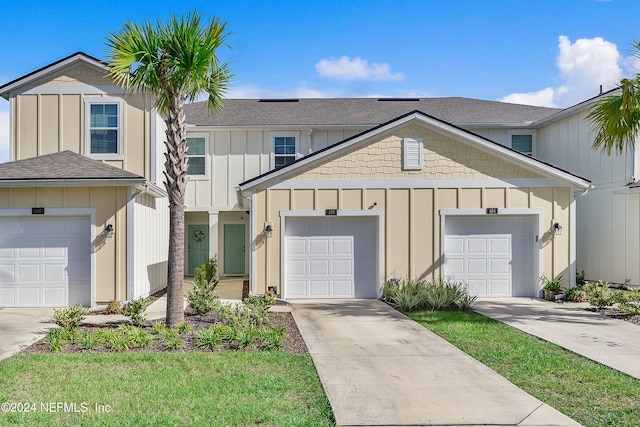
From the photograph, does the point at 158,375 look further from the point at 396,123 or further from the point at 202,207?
the point at 202,207

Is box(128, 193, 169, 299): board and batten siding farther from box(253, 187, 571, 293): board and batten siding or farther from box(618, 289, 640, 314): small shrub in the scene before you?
box(618, 289, 640, 314): small shrub

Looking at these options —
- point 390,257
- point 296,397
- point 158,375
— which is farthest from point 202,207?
point 296,397

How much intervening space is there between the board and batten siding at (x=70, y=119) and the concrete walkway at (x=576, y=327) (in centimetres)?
998

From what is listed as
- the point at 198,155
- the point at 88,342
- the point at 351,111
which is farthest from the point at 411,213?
the point at 198,155

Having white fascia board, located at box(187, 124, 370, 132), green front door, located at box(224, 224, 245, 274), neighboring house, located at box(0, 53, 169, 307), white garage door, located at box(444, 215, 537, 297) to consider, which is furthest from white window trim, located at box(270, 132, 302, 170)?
white garage door, located at box(444, 215, 537, 297)

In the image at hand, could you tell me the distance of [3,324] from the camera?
33.1ft

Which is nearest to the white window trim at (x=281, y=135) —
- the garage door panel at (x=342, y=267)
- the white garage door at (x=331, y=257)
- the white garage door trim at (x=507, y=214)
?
the white garage door at (x=331, y=257)

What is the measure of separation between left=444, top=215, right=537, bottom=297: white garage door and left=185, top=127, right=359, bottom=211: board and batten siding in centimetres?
693

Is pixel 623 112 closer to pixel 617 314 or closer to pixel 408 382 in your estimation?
pixel 617 314

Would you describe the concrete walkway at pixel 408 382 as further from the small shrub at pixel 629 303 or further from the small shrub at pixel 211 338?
the small shrub at pixel 629 303

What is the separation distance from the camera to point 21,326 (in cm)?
989

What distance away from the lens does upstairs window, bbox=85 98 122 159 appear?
14078mm

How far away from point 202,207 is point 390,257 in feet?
26.3

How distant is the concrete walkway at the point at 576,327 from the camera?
7633mm
